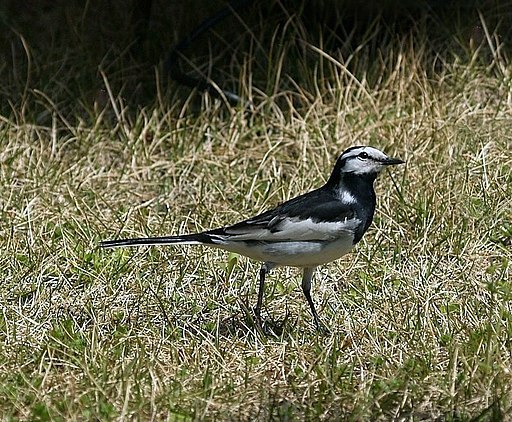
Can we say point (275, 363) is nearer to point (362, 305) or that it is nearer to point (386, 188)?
point (362, 305)

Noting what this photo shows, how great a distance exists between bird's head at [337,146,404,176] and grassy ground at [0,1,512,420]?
62 centimetres

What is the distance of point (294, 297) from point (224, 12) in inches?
108

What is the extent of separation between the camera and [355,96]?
6773 mm

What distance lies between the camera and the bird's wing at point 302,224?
446 centimetres

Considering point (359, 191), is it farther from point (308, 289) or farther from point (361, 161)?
point (308, 289)

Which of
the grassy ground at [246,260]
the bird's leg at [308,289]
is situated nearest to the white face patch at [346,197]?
the bird's leg at [308,289]

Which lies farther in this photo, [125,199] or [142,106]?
[142,106]

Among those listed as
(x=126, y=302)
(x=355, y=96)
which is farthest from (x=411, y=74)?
(x=126, y=302)

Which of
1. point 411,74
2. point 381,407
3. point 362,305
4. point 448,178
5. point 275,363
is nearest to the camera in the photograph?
point 381,407

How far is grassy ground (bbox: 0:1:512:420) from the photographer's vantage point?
158 inches

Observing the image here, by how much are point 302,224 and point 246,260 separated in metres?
0.95

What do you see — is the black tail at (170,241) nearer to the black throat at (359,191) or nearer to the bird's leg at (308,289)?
the bird's leg at (308,289)

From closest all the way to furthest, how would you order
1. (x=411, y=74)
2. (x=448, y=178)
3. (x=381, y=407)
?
(x=381, y=407) → (x=448, y=178) → (x=411, y=74)

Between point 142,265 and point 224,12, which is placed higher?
point 224,12
